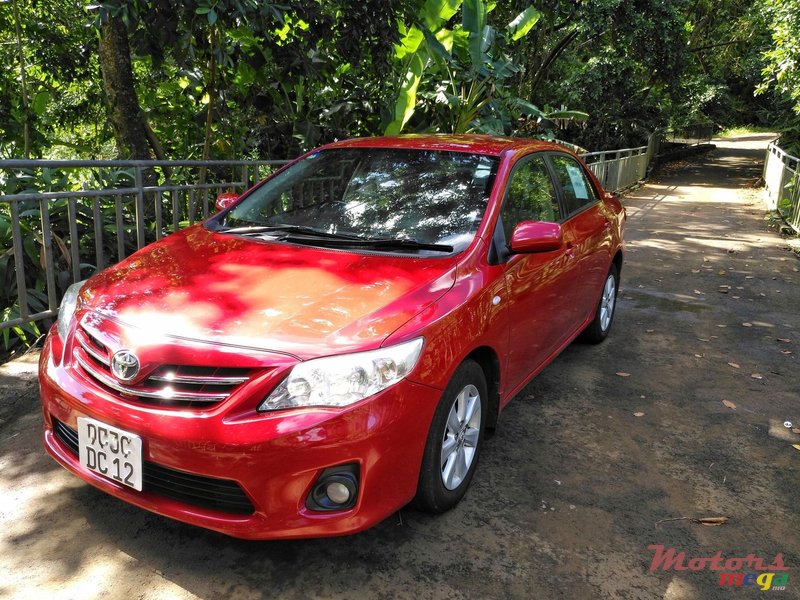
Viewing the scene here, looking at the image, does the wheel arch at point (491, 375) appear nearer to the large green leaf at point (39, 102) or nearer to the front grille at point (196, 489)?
the front grille at point (196, 489)

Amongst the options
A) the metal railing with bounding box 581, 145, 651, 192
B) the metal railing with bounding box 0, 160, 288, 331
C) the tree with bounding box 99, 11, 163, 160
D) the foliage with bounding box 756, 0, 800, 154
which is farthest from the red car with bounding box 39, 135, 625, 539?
the foliage with bounding box 756, 0, 800, 154

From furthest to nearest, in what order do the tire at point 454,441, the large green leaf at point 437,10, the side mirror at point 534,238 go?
the large green leaf at point 437,10, the side mirror at point 534,238, the tire at point 454,441

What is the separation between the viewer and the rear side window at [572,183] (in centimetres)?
459

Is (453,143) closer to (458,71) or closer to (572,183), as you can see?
(572,183)

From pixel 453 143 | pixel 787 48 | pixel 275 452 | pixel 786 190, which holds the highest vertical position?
pixel 787 48

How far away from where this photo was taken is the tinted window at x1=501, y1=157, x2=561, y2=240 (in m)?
3.66

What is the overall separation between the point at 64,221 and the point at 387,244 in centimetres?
368

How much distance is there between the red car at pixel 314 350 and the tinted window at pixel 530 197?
30mm

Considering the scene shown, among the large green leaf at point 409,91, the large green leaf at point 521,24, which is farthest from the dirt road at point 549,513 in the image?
the large green leaf at point 521,24

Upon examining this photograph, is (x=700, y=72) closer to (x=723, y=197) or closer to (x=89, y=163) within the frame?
Result: (x=723, y=197)

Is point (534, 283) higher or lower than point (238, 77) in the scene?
lower

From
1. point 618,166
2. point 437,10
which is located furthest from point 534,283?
point 618,166

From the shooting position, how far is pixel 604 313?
5570mm

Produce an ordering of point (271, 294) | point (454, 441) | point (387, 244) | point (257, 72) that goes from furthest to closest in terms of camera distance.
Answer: point (257, 72)
point (387, 244)
point (454, 441)
point (271, 294)
